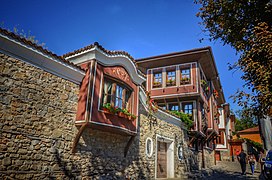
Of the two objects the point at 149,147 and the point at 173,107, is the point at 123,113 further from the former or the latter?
the point at 173,107

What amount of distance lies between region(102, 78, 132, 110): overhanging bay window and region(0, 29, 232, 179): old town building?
1.5 inches

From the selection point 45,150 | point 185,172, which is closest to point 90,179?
point 45,150

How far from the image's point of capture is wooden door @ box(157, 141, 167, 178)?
1203 cm

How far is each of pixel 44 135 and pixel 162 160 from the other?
776 centimetres

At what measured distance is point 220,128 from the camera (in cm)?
2703

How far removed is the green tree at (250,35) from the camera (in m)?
6.14

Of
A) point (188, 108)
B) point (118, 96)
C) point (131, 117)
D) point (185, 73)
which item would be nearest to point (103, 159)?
point (131, 117)

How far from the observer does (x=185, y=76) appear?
17.1 metres

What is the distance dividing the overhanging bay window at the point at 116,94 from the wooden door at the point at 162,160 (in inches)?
169

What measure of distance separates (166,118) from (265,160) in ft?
17.4

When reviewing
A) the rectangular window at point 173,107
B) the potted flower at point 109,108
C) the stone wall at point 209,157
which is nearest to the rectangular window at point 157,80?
the rectangular window at point 173,107

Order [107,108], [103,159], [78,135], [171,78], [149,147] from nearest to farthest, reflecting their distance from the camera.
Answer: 1. [78,135]
2. [107,108]
3. [103,159]
4. [149,147]
5. [171,78]

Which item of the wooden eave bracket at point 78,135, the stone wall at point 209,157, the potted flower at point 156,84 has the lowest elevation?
the stone wall at point 209,157

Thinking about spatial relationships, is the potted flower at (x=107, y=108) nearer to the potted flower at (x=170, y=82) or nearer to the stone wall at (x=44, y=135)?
the stone wall at (x=44, y=135)
